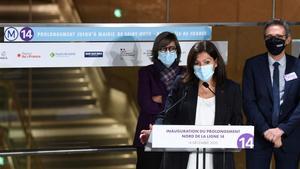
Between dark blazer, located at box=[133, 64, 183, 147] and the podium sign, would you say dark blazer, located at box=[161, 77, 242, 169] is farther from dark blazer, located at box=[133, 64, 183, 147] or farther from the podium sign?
dark blazer, located at box=[133, 64, 183, 147]

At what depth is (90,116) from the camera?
7.18 m

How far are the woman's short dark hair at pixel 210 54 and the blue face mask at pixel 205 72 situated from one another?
63 mm

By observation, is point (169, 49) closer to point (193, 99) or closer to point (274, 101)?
point (274, 101)

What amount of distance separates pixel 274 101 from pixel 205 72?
1117 mm

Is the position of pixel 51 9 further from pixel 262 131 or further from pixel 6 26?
pixel 262 131

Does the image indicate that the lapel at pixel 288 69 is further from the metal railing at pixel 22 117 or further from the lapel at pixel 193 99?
the metal railing at pixel 22 117

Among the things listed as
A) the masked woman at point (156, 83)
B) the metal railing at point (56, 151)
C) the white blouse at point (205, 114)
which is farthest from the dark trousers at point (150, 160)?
the white blouse at point (205, 114)

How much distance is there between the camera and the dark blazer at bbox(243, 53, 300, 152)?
182 inches

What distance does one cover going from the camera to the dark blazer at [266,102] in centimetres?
462

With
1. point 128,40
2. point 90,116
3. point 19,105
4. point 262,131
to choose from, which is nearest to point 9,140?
point 19,105

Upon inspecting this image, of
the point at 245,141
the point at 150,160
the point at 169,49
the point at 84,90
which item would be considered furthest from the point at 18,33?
the point at 245,141

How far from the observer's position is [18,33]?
5.59m

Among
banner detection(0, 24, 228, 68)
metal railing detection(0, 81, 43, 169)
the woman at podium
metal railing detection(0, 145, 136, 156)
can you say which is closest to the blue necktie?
the woman at podium

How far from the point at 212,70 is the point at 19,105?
376cm
